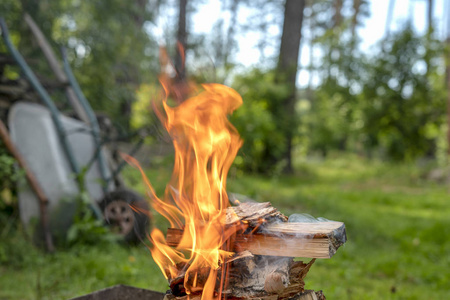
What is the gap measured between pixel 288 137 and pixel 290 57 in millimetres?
2282

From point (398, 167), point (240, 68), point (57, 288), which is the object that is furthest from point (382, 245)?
point (398, 167)

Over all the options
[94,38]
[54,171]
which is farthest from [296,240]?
[94,38]

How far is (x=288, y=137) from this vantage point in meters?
12.7

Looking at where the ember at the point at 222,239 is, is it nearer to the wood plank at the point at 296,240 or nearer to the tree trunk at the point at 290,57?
the wood plank at the point at 296,240

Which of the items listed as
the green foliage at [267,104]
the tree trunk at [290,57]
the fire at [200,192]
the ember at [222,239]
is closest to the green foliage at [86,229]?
the fire at [200,192]

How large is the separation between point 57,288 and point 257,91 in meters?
9.21

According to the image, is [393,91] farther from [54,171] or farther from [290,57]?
[54,171]

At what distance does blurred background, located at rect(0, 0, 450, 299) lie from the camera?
441 cm

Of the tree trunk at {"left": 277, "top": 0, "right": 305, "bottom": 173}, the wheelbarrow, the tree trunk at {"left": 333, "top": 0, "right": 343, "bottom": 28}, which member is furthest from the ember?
the tree trunk at {"left": 333, "top": 0, "right": 343, "bottom": 28}

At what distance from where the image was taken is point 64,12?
7480 mm

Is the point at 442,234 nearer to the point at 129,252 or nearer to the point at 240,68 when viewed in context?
the point at 129,252

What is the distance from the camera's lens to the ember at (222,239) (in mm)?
1896

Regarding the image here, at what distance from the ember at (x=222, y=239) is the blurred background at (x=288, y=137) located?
0.61m

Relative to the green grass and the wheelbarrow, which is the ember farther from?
the wheelbarrow
